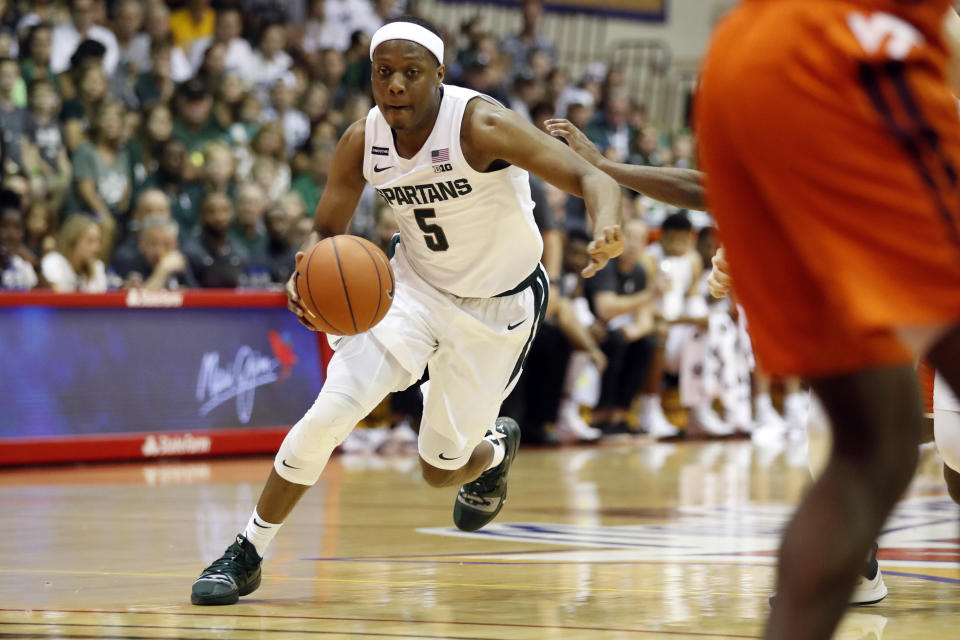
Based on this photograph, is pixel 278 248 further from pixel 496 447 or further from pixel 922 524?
pixel 922 524

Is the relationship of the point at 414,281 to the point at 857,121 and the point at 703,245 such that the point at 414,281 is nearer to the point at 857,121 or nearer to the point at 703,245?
the point at 857,121

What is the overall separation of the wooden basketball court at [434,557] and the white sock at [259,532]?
0.59ft

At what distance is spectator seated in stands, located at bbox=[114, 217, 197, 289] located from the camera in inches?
402

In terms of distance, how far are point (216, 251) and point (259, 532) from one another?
6.56 metres

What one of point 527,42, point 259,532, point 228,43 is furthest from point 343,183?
point 527,42

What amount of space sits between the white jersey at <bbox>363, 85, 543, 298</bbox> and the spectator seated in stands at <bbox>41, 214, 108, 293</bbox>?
5.28 metres

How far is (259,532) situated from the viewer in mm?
4562

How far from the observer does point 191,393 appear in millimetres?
9898

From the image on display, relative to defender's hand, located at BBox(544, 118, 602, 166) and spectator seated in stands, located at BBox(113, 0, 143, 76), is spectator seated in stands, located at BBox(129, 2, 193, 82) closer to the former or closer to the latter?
spectator seated in stands, located at BBox(113, 0, 143, 76)

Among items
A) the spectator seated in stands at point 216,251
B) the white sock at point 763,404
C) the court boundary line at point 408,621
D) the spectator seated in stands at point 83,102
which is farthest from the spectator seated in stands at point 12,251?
the white sock at point 763,404

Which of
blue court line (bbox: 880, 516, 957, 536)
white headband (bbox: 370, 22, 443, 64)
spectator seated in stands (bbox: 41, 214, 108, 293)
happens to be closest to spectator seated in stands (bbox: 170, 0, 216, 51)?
spectator seated in stands (bbox: 41, 214, 108, 293)

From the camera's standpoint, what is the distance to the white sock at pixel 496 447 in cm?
573

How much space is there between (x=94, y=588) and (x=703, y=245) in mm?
9539

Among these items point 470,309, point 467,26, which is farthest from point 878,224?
point 467,26
